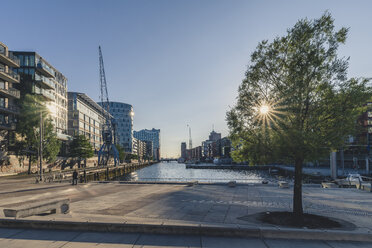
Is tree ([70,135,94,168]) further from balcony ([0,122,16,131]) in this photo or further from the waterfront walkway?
the waterfront walkway

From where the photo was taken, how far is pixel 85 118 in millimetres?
107500

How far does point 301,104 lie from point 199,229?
784 centimetres

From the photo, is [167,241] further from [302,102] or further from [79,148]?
[79,148]

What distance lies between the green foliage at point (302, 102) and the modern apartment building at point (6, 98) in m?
56.7

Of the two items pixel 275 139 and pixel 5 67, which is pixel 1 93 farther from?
pixel 275 139

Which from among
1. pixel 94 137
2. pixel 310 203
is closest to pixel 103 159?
pixel 94 137

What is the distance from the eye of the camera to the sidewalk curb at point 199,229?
8.22 metres

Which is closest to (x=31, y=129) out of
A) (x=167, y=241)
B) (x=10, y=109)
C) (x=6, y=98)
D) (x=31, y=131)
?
(x=31, y=131)

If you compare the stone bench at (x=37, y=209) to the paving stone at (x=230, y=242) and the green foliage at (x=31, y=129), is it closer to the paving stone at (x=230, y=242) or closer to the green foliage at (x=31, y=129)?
the paving stone at (x=230, y=242)

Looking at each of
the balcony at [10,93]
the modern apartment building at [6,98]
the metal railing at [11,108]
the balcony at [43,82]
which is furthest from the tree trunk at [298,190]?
the balcony at [43,82]

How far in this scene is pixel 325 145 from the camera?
10.9 meters

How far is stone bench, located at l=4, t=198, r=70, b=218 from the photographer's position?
32.2 ft

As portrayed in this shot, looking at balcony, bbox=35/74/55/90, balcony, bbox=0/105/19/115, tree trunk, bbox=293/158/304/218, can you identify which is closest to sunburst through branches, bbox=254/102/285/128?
tree trunk, bbox=293/158/304/218

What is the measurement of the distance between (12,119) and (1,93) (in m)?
6.93
